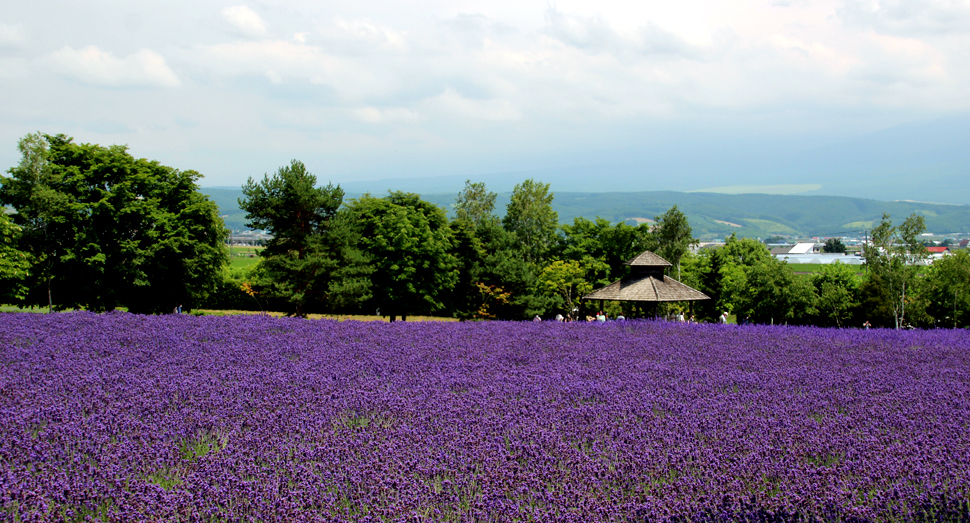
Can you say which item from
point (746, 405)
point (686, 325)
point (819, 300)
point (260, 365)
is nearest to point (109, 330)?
point (260, 365)

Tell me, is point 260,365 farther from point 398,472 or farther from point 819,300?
point 819,300

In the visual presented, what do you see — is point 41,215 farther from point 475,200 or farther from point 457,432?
point 475,200

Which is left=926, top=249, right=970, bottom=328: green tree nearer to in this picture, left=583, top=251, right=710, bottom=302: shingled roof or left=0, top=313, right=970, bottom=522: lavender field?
left=583, top=251, right=710, bottom=302: shingled roof

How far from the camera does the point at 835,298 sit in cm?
3588

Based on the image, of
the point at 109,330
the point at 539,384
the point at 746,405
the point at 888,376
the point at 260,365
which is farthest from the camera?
the point at 109,330

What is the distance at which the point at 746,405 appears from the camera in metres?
7.12

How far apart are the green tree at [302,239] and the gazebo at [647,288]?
1350 cm

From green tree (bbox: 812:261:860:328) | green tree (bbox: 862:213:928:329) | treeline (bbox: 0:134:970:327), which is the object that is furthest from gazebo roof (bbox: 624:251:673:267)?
green tree (bbox: 862:213:928:329)

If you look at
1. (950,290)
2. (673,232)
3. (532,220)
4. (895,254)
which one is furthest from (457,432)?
(532,220)

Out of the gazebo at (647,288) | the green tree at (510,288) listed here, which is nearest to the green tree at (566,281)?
the green tree at (510,288)

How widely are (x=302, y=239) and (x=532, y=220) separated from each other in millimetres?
31450

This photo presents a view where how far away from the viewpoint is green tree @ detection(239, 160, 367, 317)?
2866 cm

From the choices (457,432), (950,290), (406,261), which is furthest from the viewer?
(950,290)

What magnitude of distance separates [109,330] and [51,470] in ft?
19.9
